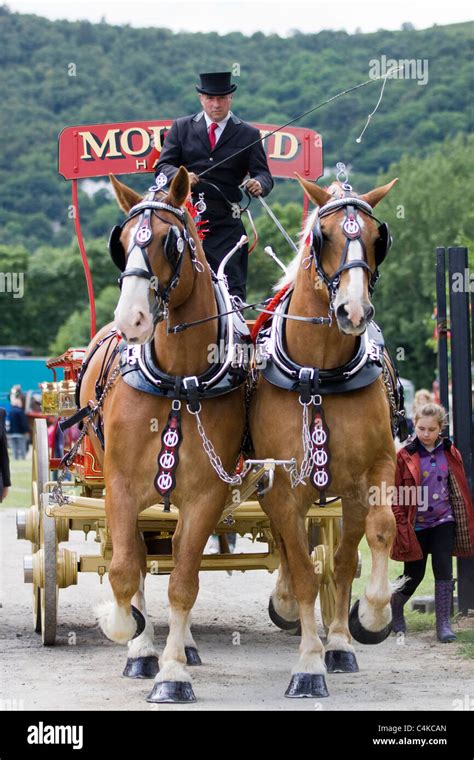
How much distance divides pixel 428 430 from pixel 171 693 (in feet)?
10.1

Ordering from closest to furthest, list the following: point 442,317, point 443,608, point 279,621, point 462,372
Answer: point 279,621, point 443,608, point 462,372, point 442,317

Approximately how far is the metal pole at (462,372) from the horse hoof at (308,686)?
2.73 metres

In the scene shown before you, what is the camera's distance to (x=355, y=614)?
6.85 metres

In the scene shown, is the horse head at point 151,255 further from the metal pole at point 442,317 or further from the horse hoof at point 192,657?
the metal pole at point 442,317

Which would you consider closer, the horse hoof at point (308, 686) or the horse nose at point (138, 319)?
the horse nose at point (138, 319)

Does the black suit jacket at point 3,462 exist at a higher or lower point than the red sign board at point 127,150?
lower

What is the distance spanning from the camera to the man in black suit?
7.82m

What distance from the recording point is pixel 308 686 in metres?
6.68

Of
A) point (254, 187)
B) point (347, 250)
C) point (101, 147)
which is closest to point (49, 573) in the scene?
point (254, 187)

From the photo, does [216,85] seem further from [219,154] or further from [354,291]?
[354,291]

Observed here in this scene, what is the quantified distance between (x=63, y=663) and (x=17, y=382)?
112ft

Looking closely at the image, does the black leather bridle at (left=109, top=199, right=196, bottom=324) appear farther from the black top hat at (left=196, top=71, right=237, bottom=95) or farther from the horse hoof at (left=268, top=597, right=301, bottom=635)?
the horse hoof at (left=268, top=597, right=301, bottom=635)

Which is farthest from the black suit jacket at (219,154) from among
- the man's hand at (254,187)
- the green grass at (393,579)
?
the green grass at (393,579)

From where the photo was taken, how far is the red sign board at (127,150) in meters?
9.02
